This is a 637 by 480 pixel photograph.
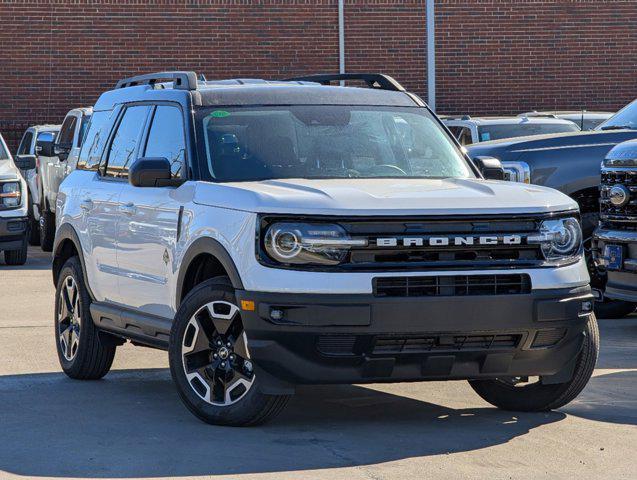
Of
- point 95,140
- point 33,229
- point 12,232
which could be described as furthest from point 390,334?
point 33,229

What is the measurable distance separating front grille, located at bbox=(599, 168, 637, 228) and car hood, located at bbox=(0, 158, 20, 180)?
933 centimetres

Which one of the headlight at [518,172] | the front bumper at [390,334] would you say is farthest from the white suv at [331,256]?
the headlight at [518,172]

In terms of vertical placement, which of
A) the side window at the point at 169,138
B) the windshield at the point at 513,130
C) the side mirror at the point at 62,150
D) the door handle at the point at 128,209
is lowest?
the side mirror at the point at 62,150

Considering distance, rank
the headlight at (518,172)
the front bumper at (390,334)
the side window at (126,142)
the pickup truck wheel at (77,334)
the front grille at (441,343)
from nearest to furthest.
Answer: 1. the front bumper at (390,334)
2. the front grille at (441,343)
3. the side window at (126,142)
4. the pickup truck wheel at (77,334)
5. the headlight at (518,172)

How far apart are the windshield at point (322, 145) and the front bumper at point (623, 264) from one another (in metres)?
2.48

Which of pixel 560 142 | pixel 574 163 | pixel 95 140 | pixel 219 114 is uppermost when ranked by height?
pixel 219 114

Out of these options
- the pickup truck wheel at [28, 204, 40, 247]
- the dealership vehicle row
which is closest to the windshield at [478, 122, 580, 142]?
the pickup truck wheel at [28, 204, 40, 247]

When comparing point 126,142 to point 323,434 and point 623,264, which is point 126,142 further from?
point 623,264

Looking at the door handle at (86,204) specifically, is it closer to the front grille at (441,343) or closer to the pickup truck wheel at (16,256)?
the front grille at (441,343)

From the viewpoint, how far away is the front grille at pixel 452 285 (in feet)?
21.7

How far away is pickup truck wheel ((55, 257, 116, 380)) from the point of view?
29.2 ft

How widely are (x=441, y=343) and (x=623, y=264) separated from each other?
3.92m

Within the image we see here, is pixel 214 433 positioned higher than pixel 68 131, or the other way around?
pixel 68 131

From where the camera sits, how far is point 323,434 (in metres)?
6.95
